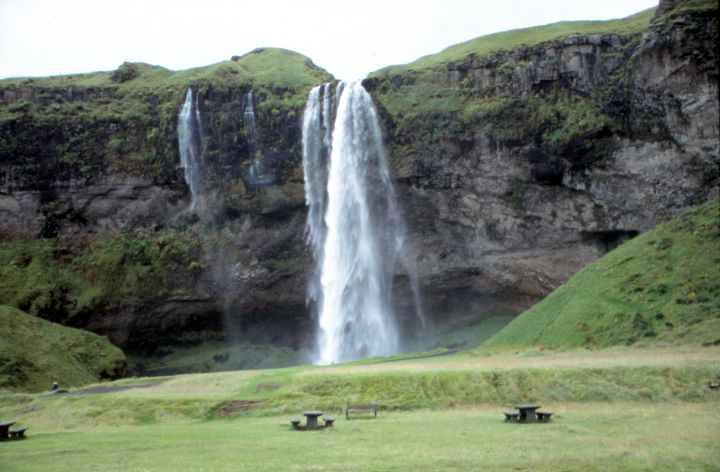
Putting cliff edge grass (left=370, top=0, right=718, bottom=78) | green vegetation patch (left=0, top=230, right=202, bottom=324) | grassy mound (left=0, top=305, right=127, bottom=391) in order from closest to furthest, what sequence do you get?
1. grassy mound (left=0, top=305, right=127, bottom=391)
2. cliff edge grass (left=370, top=0, right=718, bottom=78)
3. green vegetation patch (left=0, top=230, right=202, bottom=324)

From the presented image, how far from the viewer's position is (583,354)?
1403 inches

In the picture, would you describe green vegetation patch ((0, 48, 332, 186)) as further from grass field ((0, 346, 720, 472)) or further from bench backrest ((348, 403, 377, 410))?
bench backrest ((348, 403, 377, 410))

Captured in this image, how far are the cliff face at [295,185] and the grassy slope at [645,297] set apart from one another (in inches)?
427

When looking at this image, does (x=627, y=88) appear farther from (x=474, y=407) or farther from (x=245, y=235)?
(x=474, y=407)

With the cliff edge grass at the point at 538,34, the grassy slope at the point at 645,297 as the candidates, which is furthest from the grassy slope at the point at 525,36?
the grassy slope at the point at 645,297

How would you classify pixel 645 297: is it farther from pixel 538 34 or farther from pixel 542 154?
pixel 538 34

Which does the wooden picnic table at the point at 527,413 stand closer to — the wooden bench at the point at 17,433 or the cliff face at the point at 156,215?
the wooden bench at the point at 17,433

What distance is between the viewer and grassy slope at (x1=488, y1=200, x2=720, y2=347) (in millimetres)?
38312

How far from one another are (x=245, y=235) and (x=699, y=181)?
3652cm

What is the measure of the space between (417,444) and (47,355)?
35850 millimetres

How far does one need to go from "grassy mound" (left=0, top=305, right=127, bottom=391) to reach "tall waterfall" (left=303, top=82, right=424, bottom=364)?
17463 millimetres

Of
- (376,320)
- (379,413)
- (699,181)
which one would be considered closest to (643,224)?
(699,181)

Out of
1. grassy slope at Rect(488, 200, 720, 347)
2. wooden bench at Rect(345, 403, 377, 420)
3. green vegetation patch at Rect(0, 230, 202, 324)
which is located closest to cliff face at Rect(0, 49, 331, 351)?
green vegetation patch at Rect(0, 230, 202, 324)

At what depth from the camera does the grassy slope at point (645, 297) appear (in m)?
38.3
